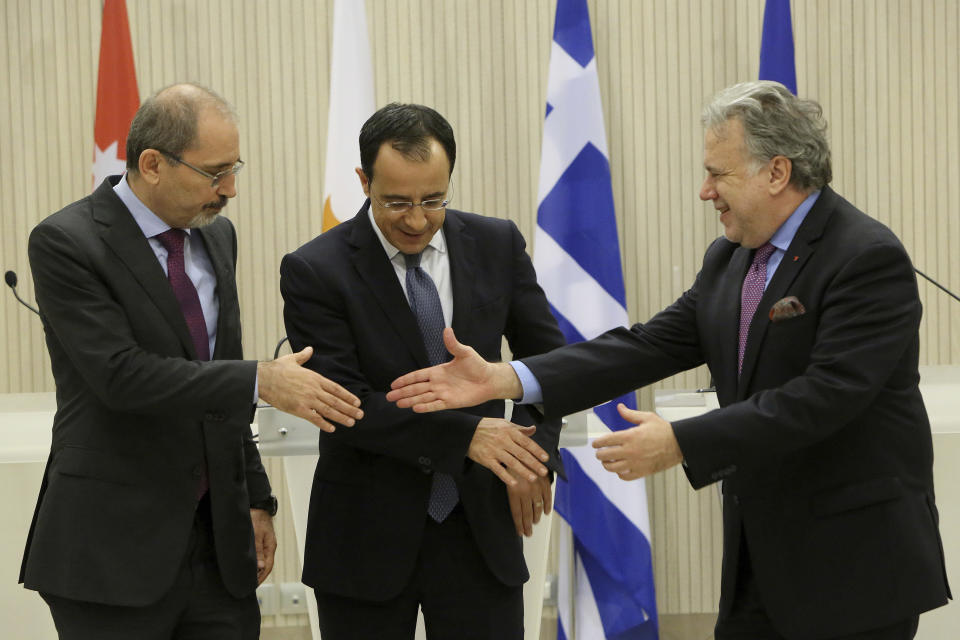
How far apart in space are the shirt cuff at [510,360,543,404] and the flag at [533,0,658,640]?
1881mm

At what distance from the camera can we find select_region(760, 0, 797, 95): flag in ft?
14.9

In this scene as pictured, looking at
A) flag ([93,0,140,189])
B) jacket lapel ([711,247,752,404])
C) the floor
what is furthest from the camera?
the floor

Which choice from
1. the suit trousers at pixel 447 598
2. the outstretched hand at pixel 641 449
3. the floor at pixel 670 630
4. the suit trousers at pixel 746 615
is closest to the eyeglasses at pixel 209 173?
the suit trousers at pixel 447 598

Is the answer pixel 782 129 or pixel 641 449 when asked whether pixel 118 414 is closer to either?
pixel 641 449

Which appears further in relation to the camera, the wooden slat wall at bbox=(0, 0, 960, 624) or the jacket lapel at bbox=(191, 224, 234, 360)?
the wooden slat wall at bbox=(0, 0, 960, 624)

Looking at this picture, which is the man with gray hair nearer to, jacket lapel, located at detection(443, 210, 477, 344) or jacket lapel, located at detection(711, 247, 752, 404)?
jacket lapel, located at detection(711, 247, 752, 404)

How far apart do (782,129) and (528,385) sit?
0.79m

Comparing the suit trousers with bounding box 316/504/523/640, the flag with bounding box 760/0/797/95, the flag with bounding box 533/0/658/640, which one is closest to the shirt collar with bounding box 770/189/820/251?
the suit trousers with bounding box 316/504/523/640

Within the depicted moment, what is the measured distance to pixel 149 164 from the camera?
2.41 m

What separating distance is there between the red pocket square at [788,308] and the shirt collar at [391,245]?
30.4 inches

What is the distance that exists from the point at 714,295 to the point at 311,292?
35.6 inches

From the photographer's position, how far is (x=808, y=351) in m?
2.20

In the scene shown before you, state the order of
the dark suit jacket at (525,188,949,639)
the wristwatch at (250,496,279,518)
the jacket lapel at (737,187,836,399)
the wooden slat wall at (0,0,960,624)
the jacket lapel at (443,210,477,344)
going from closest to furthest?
the dark suit jacket at (525,188,949,639) → the jacket lapel at (737,187,836,399) → the jacket lapel at (443,210,477,344) → the wristwatch at (250,496,279,518) → the wooden slat wall at (0,0,960,624)

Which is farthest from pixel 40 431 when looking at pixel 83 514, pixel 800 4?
pixel 800 4
